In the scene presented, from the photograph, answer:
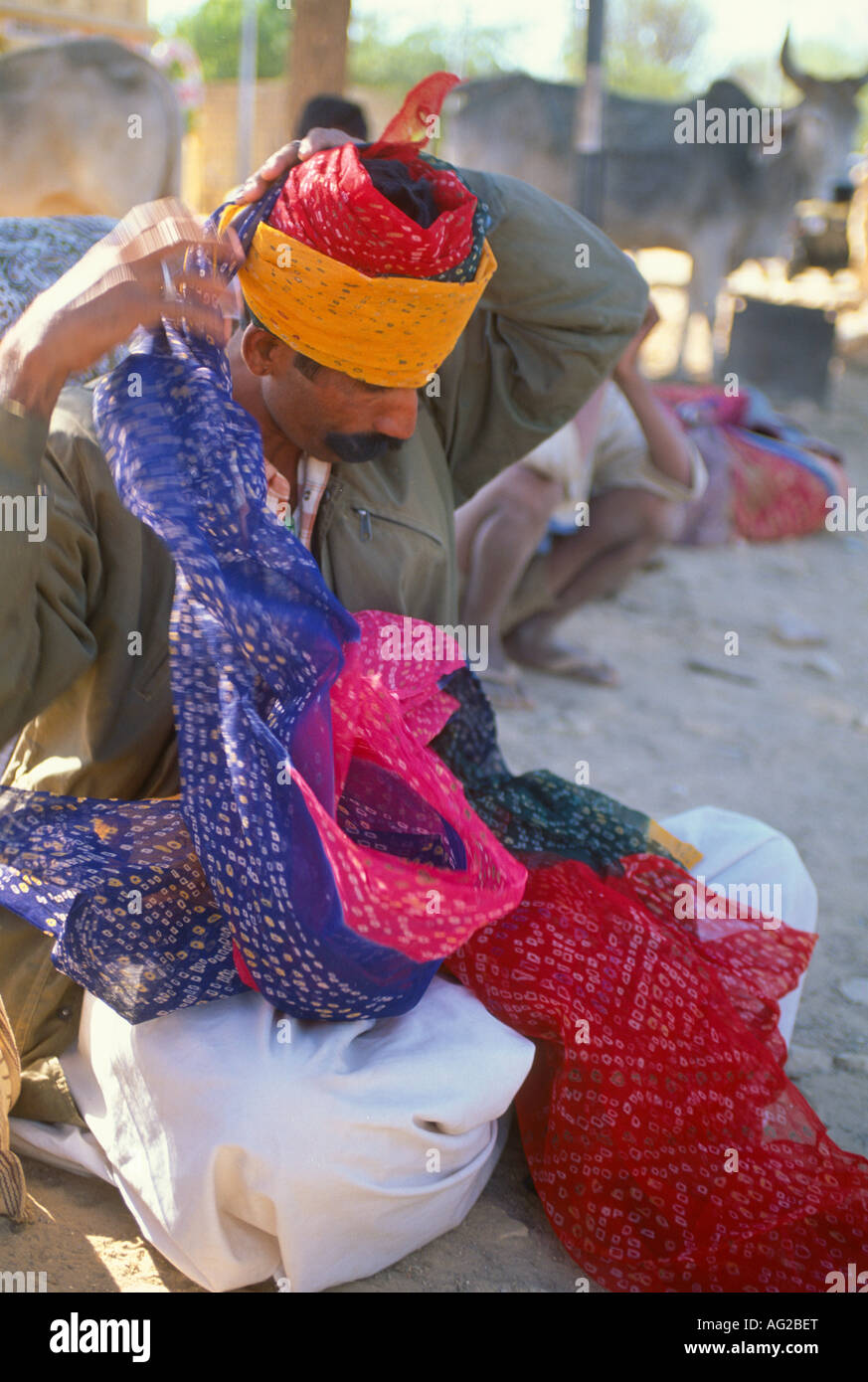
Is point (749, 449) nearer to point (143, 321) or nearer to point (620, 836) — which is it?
point (620, 836)

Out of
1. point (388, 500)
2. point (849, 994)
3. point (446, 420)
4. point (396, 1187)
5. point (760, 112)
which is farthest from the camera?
point (760, 112)

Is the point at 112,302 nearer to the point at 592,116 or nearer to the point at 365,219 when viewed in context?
Answer: the point at 365,219

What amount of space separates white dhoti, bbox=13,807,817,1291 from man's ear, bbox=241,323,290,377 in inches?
42.3

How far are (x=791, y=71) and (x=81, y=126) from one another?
23.3ft

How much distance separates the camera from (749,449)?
714 cm

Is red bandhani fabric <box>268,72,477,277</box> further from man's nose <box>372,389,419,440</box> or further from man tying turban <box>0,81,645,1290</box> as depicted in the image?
man's nose <box>372,389,419,440</box>

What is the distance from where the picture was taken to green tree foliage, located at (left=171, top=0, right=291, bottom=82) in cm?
2838

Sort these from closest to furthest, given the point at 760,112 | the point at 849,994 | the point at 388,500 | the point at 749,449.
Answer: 1. the point at 388,500
2. the point at 849,994
3. the point at 749,449
4. the point at 760,112

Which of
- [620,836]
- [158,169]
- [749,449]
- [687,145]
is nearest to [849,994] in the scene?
[620,836]

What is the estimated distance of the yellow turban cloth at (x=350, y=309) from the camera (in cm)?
204

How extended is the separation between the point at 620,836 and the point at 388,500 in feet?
2.57

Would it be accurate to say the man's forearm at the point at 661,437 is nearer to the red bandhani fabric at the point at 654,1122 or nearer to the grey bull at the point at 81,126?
the red bandhani fabric at the point at 654,1122
